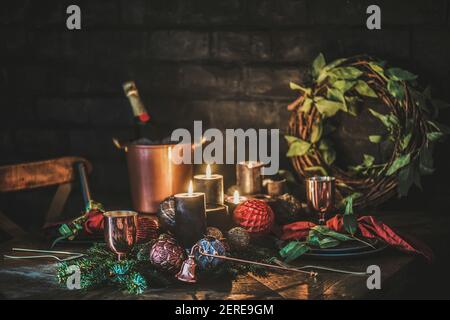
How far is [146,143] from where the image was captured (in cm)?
219

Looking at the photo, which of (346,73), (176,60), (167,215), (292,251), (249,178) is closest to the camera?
(292,251)

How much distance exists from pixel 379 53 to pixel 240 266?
1010 mm

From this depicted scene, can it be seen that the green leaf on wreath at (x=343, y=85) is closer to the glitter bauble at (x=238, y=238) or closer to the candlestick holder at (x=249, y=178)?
the candlestick holder at (x=249, y=178)

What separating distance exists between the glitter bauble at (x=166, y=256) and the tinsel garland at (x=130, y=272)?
2 centimetres

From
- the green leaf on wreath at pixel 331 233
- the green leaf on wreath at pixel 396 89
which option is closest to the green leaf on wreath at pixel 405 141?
the green leaf on wreath at pixel 396 89

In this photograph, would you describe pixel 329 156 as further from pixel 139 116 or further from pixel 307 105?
pixel 139 116

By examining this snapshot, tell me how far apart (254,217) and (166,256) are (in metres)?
0.36

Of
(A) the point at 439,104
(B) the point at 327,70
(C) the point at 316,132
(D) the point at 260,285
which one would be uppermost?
(B) the point at 327,70

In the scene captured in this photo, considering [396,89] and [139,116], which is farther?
[139,116]

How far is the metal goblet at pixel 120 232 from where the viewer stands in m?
1.59

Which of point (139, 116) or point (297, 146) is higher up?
point (139, 116)

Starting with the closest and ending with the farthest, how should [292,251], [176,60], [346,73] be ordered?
[292,251] → [346,73] → [176,60]

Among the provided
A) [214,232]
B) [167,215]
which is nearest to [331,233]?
[214,232]

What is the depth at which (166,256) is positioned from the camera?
5.04 feet
